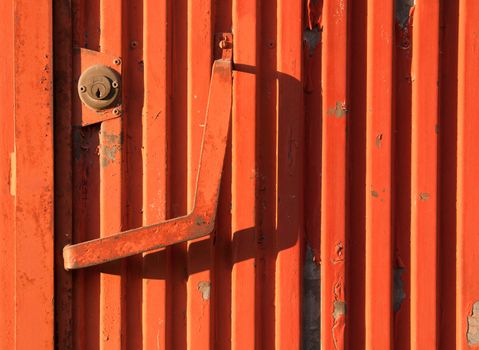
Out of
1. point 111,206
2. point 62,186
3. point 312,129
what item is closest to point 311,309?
point 312,129

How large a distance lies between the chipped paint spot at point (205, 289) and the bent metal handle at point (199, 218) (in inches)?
5.1

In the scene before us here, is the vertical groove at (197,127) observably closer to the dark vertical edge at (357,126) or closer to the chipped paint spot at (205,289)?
the chipped paint spot at (205,289)

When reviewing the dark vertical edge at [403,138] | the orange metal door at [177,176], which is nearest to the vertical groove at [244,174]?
the orange metal door at [177,176]

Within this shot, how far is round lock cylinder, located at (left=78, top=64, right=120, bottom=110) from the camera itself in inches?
50.1

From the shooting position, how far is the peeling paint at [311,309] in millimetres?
1330

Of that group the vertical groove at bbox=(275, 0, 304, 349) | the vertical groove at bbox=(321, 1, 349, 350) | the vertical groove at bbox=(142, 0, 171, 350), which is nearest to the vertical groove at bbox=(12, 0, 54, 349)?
the vertical groove at bbox=(142, 0, 171, 350)

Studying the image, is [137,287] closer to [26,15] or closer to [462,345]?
[26,15]

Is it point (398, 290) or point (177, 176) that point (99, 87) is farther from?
point (398, 290)

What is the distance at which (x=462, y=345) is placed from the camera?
1339 mm

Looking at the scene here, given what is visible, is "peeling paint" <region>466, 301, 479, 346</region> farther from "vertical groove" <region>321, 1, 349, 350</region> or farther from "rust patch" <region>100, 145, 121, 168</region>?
"rust patch" <region>100, 145, 121, 168</region>

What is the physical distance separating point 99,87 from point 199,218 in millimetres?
398

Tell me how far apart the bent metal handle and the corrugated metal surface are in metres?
0.06

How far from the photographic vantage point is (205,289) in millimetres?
1293

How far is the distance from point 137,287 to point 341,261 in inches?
20.0
